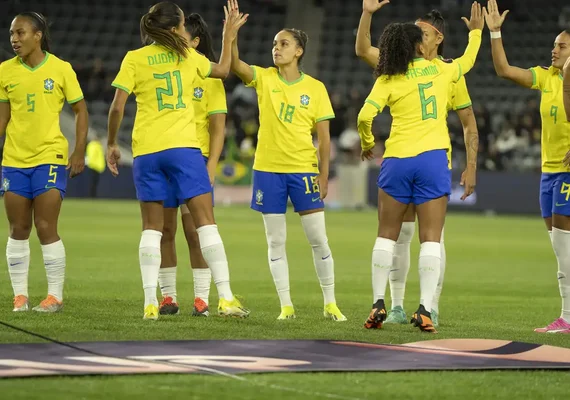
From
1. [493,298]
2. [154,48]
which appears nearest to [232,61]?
[154,48]

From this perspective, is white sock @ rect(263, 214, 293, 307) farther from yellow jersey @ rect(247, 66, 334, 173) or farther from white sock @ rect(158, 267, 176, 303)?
white sock @ rect(158, 267, 176, 303)

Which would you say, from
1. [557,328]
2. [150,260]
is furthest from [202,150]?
[557,328]

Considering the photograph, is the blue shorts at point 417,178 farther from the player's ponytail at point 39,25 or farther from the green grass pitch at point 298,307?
the player's ponytail at point 39,25

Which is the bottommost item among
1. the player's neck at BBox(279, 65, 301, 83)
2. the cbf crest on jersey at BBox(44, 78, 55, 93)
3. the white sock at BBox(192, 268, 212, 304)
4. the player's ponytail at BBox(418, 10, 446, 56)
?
the white sock at BBox(192, 268, 212, 304)

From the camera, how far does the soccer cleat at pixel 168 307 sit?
8766 mm

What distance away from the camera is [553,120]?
8773 millimetres

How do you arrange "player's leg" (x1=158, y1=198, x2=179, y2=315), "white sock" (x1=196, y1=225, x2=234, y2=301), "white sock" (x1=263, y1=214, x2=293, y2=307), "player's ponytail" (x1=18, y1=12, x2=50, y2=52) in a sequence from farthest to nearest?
"player's leg" (x1=158, y1=198, x2=179, y2=315), "white sock" (x1=263, y1=214, x2=293, y2=307), "player's ponytail" (x1=18, y1=12, x2=50, y2=52), "white sock" (x1=196, y1=225, x2=234, y2=301)

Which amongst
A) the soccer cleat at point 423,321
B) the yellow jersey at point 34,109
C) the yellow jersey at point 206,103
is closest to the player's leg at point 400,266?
the soccer cleat at point 423,321

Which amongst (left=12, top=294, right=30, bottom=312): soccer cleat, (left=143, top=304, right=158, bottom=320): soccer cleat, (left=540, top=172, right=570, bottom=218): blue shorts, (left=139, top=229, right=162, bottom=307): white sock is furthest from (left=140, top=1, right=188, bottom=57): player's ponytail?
(left=540, top=172, right=570, bottom=218): blue shorts

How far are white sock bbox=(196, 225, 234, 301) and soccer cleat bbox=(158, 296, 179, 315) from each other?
685 mm

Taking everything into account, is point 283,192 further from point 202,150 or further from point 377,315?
point 377,315

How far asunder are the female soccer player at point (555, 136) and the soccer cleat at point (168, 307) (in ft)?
9.15

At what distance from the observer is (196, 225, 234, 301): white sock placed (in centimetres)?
816

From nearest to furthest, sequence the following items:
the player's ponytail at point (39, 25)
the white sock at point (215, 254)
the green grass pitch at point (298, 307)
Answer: the green grass pitch at point (298, 307)
the white sock at point (215, 254)
the player's ponytail at point (39, 25)
